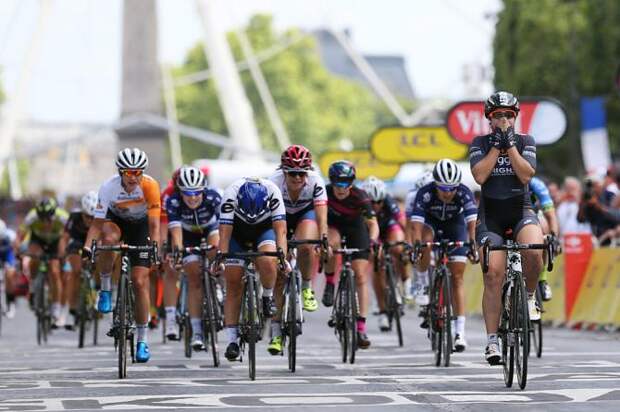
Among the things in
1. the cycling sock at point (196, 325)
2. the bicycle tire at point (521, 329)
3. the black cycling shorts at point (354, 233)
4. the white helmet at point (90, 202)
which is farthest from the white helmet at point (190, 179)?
the bicycle tire at point (521, 329)

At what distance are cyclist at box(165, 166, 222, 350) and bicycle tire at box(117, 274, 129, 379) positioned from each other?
1821 millimetres

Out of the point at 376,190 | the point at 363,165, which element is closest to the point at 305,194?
the point at 376,190

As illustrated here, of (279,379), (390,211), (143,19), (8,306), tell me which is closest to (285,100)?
(143,19)

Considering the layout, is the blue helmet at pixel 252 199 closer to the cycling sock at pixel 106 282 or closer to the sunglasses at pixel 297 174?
the sunglasses at pixel 297 174

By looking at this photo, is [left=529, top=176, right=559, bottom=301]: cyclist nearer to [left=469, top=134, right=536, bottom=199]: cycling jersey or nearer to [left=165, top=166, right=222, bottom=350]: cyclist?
[left=165, top=166, right=222, bottom=350]: cyclist

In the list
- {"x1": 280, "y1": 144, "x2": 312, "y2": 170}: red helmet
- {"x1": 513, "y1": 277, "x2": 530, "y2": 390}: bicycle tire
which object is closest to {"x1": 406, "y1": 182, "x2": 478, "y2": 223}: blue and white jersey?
{"x1": 280, "y1": 144, "x2": 312, "y2": 170}: red helmet

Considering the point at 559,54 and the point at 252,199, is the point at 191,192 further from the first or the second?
the point at 559,54

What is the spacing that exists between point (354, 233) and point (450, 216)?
104cm

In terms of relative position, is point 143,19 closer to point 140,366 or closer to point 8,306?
point 8,306

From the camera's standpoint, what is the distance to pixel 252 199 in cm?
→ 1455

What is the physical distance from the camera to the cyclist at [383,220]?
2117cm

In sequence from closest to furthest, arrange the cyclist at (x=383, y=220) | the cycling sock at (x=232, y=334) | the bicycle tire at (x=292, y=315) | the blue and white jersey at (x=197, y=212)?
the cycling sock at (x=232, y=334) < the bicycle tire at (x=292, y=315) < the blue and white jersey at (x=197, y=212) < the cyclist at (x=383, y=220)

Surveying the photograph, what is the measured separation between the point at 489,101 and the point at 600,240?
11.5m

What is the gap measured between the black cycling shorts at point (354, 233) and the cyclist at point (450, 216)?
0.57 meters
